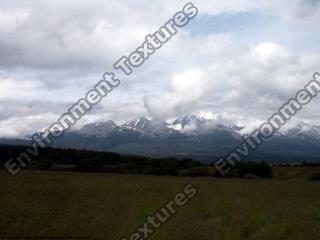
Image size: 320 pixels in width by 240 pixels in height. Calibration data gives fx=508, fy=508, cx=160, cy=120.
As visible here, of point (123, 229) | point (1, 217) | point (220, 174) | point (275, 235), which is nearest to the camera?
point (275, 235)

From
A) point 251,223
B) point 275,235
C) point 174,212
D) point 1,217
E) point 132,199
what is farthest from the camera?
point 132,199

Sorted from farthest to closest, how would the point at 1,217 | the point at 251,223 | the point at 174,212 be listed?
the point at 174,212 → the point at 1,217 → the point at 251,223

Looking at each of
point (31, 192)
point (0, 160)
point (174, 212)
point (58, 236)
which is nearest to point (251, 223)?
point (174, 212)

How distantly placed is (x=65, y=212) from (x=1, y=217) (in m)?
1.96

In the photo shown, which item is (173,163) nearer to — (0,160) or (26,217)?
(0,160)

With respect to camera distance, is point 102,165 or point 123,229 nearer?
point 123,229

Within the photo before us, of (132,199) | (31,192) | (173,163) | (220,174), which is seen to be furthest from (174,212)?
(173,163)

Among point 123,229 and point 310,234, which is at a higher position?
point 123,229

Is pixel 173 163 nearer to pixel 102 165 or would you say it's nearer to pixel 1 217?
pixel 102 165

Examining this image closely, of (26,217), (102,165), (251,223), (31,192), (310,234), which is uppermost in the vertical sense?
(102,165)

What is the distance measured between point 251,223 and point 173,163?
71.2m

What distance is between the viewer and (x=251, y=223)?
14.3m

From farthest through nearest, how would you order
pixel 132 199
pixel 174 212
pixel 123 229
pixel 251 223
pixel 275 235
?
pixel 132 199 < pixel 174 212 < pixel 251 223 < pixel 123 229 < pixel 275 235

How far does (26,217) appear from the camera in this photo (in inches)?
624
